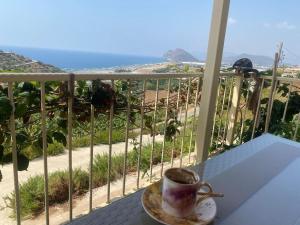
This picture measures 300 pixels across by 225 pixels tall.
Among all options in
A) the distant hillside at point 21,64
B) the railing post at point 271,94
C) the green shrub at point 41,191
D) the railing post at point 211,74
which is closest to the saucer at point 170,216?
the distant hillside at point 21,64

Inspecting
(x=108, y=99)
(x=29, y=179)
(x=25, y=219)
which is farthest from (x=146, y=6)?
(x=25, y=219)

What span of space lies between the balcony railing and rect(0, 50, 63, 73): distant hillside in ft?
0.31

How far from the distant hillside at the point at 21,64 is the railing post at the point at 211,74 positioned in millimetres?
1441

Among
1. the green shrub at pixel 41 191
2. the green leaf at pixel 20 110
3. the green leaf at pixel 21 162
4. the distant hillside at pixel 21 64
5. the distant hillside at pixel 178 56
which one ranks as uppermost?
the distant hillside at pixel 178 56

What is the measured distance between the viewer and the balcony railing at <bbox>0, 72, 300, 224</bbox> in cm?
174

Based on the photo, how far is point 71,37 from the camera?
217cm

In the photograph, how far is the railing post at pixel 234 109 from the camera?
136 inches

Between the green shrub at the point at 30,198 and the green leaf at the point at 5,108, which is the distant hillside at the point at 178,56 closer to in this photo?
the green shrub at the point at 30,198

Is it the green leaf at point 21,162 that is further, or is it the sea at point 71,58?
the sea at point 71,58

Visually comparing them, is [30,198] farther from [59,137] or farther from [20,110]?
[20,110]

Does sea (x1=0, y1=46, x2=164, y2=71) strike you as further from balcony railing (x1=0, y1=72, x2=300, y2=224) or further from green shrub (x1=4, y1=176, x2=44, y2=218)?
green shrub (x1=4, y1=176, x2=44, y2=218)

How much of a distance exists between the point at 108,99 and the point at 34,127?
506 mm

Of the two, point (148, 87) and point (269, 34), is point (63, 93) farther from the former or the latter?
point (269, 34)

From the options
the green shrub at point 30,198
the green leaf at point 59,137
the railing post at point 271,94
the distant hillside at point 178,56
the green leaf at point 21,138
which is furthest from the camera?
the railing post at point 271,94
